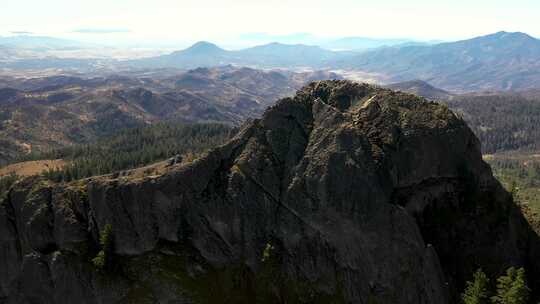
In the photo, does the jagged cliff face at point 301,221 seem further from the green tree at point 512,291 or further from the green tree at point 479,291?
the green tree at point 512,291

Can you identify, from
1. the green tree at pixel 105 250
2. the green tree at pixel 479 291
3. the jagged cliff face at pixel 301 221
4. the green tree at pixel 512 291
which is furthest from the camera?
the green tree at pixel 105 250

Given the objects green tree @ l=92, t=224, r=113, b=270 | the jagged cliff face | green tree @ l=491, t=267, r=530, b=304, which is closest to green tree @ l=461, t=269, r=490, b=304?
green tree @ l=491, t=267, r=530, b=304

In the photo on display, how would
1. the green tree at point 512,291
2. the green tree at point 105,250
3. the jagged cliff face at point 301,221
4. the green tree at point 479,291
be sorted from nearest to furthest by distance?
1. the green tree at point 512,291
2. the green tree at point 479,291
3. the jagged cliff face at point 301,221
4. the green tree at point 105,250

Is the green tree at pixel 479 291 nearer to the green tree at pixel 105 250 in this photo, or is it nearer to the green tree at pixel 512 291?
the green tree at pixel 512 291

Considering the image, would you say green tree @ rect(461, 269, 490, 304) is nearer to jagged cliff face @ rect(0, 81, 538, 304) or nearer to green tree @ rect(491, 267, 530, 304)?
green tree @ rect(491, 267, 530, 304)

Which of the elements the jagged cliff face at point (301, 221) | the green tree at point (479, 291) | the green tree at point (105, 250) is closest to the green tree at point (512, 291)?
the green tree at point (479, 291)

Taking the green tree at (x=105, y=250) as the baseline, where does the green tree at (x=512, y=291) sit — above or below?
above

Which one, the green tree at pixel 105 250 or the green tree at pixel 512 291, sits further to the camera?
the green tree at pixel 105 250

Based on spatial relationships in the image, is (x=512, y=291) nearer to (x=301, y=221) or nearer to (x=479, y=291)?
(x=479, y=291)
